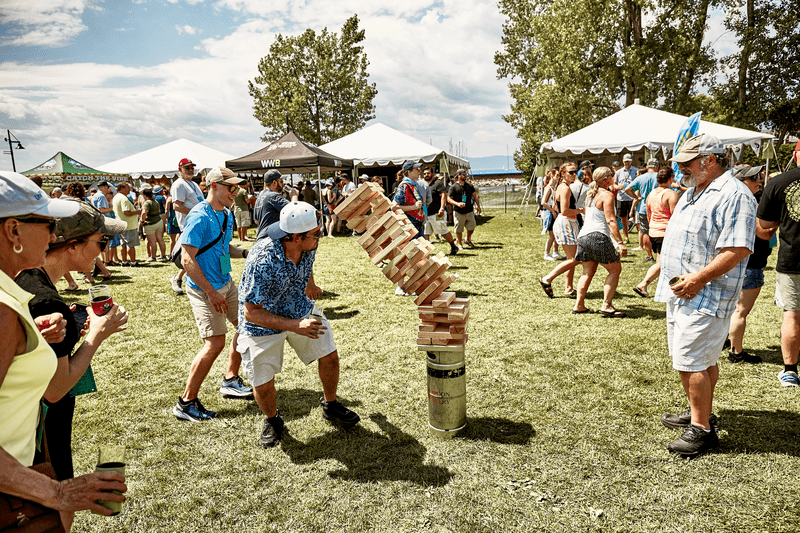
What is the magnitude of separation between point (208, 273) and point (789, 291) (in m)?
5.16

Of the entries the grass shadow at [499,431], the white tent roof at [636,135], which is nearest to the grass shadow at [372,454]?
the grass shadow at [499,431]

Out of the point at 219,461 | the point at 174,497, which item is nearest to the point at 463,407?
the point at 219,461

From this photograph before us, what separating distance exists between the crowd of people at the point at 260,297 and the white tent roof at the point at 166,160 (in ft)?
55.3

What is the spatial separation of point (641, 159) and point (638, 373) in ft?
64.9

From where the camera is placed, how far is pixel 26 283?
1852 millimetres

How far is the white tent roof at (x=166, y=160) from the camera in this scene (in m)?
20.9

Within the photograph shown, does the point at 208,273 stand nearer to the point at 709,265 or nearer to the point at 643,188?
the point at 709,265

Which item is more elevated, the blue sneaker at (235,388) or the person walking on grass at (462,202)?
the person walking on grass at (462,202)

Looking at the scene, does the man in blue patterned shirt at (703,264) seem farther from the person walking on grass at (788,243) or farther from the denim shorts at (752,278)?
the denim shorts at (752,278)

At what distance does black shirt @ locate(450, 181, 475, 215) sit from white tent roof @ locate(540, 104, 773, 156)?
495cm

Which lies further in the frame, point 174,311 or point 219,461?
point 174,311

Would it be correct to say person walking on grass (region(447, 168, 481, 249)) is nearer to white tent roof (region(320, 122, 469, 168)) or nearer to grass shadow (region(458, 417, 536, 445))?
white tent roof (region(320, 122, 469, 168))

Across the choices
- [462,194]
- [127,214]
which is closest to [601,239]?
Result: [462,194]

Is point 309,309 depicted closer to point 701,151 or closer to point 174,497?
point 174,497
